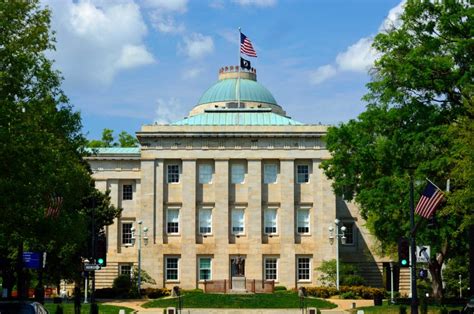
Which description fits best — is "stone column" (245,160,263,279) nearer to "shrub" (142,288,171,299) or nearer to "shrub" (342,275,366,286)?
"shrub" (342,275,366,286)

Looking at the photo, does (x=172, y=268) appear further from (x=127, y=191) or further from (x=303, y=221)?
(x=303, y=221)

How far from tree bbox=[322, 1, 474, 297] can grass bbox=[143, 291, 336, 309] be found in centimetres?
1258

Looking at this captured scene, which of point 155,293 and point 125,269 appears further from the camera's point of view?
Answer: point 125,269

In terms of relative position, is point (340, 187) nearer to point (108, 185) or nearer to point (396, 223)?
point (396, 223)

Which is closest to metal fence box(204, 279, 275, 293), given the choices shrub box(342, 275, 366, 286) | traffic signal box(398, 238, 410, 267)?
shrub box(342, 275, 366, 286)

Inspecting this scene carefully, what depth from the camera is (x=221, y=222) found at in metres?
76.3

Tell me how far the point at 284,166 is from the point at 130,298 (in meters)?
18.2

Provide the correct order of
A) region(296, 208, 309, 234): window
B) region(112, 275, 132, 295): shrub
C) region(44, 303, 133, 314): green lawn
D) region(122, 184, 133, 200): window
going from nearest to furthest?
1. region(44, 303, 133, 314): green lawn
2. region(112, 275, 132, 295): shrub
3. region(296, 208, 309, 234): window
4. region(122, 184, 133, 200): window

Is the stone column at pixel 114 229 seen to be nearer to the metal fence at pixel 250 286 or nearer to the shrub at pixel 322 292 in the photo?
the metal fence at pixel 250 286

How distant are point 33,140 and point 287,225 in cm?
4572

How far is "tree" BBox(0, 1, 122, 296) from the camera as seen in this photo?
31.2 m

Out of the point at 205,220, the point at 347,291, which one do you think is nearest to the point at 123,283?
the point at 205,220

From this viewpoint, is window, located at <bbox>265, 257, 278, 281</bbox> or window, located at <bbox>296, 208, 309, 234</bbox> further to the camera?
window, located at <bbox>296, 208, 309, 234</bbox>

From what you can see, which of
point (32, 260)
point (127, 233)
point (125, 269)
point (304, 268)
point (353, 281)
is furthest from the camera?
point (127, 233)
